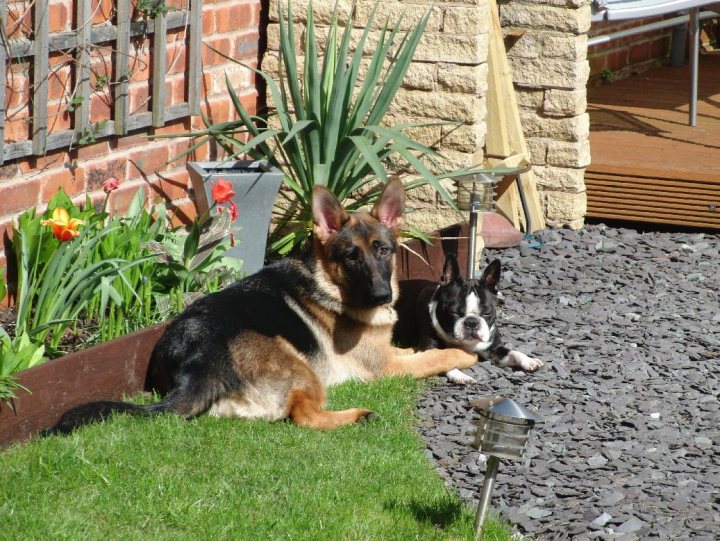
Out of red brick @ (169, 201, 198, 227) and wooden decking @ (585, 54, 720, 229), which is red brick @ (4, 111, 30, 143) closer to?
red brick @ (169, 201, 198, 227)

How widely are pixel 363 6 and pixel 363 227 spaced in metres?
2.19

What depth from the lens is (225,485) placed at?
416 cm

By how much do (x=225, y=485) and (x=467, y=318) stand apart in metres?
2.10

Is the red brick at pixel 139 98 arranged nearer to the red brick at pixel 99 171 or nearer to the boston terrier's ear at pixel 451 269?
the red brick at pixel 99 171

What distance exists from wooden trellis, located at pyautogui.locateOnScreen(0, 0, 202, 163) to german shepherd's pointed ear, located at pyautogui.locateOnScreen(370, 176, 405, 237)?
1.56 meters

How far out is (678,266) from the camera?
7.53 meters

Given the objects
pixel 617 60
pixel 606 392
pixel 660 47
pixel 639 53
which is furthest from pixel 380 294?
pixel 660 47

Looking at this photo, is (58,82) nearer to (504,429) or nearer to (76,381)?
(76,381)

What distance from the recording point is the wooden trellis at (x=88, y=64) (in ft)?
17.7

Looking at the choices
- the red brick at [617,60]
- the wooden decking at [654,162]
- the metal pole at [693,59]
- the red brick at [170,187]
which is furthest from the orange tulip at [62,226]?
the red brick at [617,60]

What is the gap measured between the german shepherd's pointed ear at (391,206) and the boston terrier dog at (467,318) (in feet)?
1.56

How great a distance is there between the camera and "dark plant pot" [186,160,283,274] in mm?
6355

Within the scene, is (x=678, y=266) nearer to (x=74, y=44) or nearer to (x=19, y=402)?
(x=74, y=44)

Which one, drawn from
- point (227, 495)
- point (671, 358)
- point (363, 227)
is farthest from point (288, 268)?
point (671, 358)
